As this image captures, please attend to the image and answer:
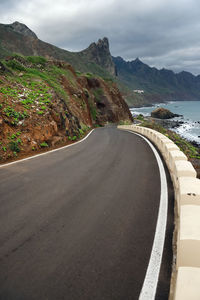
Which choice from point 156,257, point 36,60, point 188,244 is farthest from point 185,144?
point 36,60

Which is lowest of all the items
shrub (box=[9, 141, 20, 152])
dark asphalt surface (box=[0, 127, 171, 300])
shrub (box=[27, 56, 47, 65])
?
dark asphalt surface (box=[0, 127, 171, 300])

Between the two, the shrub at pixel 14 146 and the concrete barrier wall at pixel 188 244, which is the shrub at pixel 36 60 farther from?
the concrete barrier wall at pixel 188 244

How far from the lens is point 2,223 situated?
408 centimetres

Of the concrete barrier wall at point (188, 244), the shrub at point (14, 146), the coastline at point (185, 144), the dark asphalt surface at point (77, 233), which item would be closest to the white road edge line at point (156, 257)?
the dark asphalt surface at point (77, 233)

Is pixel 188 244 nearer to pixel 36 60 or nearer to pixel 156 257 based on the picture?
pixel 156 257

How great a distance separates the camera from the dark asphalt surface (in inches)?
106

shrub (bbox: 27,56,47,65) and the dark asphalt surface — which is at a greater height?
shrub (bbox: 27,56,47,65)

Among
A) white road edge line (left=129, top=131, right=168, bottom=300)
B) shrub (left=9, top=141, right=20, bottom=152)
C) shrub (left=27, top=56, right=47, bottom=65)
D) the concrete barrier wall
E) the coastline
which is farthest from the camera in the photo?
shrub (left=27, top=56, right=47, bottom=65)

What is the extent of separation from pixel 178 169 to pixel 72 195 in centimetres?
311

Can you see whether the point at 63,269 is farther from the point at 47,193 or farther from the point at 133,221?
the point at 47,193

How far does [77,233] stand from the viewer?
12.3ft

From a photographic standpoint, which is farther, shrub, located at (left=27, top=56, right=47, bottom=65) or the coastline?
shrub, located at (left=27, top=56, right=47, bottom=65)

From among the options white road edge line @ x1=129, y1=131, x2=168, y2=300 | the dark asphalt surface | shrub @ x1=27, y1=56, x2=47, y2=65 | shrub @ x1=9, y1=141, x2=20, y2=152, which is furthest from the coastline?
shrub @ x1=27, y1=56, x2=47, y2=65

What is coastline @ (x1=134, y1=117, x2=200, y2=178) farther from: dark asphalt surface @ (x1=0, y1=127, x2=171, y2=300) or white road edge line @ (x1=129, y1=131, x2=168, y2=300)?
dark asphalt surface @ (x1=0, y1=127, x2=171, y2=300)
